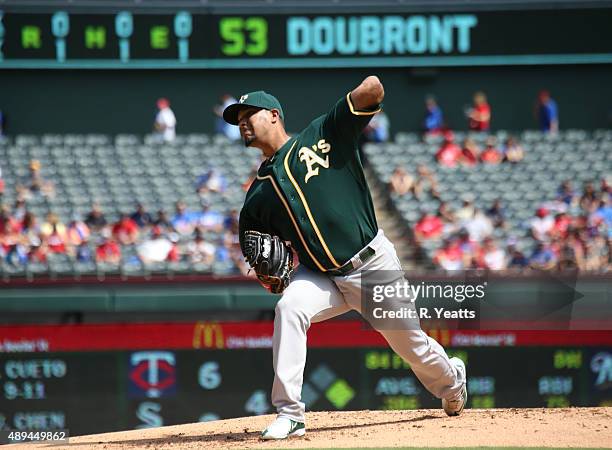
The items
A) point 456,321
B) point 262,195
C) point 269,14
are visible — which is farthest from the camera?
point 269,14

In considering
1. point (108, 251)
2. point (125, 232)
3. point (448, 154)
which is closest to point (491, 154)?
point (448, 154)

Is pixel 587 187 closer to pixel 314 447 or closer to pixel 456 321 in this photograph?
pixel 456 321

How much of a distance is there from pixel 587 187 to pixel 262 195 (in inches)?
355

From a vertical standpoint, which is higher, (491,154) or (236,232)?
(491,154)

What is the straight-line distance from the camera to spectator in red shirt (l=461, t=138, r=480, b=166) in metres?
15.4

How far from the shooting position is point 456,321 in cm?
1012

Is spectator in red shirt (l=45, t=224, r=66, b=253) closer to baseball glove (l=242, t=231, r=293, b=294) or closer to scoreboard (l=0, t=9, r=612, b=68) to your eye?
scoreboard (l=0, t=9, r=612, b=68)

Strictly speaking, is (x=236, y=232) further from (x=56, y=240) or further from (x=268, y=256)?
(x=268, y=256)

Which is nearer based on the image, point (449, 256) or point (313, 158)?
point (313, 158)

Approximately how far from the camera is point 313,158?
5.62 m

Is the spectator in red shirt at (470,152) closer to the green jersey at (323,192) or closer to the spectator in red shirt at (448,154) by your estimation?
the spectator in red shirt at (448,154)

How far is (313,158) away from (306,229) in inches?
14.6

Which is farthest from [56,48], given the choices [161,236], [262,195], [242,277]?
[262,195]

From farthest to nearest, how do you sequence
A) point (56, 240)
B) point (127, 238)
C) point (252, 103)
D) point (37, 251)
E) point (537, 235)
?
point (537, 235) → point (127, 238) → point (56, 240) → point (37, 251) → point (252, 103)
